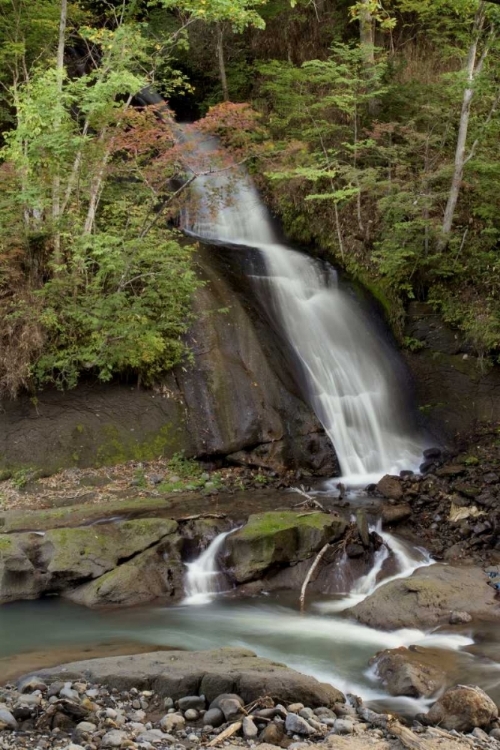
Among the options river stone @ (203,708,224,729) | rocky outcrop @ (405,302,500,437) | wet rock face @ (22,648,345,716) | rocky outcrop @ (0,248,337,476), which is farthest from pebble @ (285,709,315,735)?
rocky outcrop @ (405,302,500,437)

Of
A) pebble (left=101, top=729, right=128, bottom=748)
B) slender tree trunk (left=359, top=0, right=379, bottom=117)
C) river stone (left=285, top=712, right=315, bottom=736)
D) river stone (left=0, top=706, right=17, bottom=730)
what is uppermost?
slender tree trunk (left=359, top=0, right=379, bottom=117)

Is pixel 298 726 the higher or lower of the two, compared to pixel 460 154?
lower

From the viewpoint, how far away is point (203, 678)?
5105mm

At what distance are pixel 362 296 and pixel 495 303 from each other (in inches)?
106

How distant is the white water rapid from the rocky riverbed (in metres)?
5.98

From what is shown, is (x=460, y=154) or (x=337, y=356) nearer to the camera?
(x=337, y=356)

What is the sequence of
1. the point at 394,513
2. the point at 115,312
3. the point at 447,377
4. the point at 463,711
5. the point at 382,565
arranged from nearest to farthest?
the point at 463,711
the point at 382,565
the point at 394,513
the point at 115,312
the point at 447,377

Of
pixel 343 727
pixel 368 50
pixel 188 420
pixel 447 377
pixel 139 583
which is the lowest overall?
pixel 139 583

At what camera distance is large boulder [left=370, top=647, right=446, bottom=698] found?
18.5ft

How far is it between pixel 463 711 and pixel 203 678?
197cm

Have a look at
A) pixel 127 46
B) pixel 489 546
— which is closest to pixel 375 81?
pixel 127 46

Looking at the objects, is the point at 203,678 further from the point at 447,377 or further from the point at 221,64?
the point at 221,64

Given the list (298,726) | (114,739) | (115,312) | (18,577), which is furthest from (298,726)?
(115,312)

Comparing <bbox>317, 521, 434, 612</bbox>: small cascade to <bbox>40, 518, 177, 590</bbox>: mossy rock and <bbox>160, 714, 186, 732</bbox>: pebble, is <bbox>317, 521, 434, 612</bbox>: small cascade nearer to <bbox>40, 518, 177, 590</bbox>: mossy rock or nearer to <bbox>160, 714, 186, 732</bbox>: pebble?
<bbox>40, 518, 177, 590</bbox>: mossy rock
